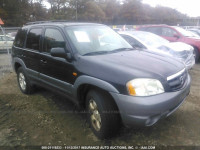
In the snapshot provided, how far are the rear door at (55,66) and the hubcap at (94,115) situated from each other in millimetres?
497

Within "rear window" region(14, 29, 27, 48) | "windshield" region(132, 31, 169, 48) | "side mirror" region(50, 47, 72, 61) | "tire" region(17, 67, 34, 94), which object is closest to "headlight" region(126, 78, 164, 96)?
"side mirror" region(50, 47, 72, 61)

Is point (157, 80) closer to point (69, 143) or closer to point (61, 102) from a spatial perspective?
point (69, 143)

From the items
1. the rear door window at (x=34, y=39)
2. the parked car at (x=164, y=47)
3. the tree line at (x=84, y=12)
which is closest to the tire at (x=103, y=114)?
the rear door window at (x=34, y=39)

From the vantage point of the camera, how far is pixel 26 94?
15.4 feet

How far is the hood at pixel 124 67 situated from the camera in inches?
92.7

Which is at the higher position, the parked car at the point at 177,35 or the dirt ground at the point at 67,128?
the parked car at the point at 177,35

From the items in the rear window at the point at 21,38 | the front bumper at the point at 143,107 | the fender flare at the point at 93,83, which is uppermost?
the rear window at the point at 21,38

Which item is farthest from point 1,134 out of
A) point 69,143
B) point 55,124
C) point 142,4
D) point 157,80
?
point 142,4

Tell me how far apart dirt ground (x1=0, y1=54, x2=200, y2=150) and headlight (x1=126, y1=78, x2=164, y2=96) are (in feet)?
2.93

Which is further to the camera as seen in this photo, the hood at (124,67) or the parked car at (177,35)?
the parked car at (177,35)

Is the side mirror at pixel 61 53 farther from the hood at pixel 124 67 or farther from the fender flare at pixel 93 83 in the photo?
the fender flare at pixel 93 83

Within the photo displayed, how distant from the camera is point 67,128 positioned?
10.2ft

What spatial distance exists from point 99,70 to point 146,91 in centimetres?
71

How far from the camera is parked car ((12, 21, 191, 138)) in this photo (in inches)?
90.0
